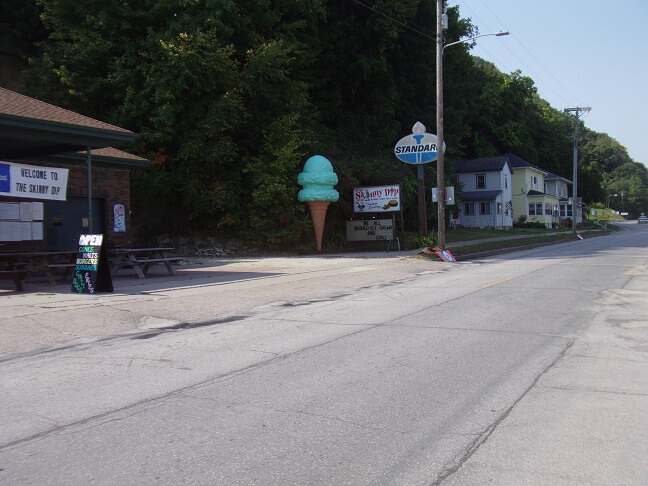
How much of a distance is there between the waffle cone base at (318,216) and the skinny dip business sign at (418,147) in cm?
476

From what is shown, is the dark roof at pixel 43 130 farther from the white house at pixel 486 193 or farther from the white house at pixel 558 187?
the white house at pixel 558 187

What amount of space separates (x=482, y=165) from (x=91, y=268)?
169ft

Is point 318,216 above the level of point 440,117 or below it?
below

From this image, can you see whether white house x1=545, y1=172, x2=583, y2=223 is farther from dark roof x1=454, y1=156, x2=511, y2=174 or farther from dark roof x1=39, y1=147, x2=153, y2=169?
dark roof x1=39, y1=147, x2=153, y2=169

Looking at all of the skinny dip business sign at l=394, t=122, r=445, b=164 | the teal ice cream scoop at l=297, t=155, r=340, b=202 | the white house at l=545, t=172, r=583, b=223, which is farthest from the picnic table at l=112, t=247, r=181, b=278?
the white house at l=545, t=172, r=583, b=223

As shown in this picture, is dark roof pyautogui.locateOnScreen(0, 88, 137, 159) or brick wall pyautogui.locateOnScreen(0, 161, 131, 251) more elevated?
dark roof pyautogui.locateOnScreen(0, 88, 137, 159)

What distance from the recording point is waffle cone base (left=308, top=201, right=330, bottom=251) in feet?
83.2

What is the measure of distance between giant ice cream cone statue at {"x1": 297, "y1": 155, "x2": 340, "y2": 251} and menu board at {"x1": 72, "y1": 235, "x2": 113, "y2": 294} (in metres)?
13.3

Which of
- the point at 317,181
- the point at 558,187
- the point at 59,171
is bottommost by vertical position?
the point at 59,171

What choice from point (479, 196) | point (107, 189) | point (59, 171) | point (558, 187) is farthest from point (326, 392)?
point (558, 187)

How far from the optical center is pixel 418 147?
87.5ft

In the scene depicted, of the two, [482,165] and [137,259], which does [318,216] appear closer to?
[137,259]

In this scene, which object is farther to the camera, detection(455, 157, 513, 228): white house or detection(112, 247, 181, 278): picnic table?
detection(455, 157, 513, 228): white house

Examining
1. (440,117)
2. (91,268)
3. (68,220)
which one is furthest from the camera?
(440,117)
